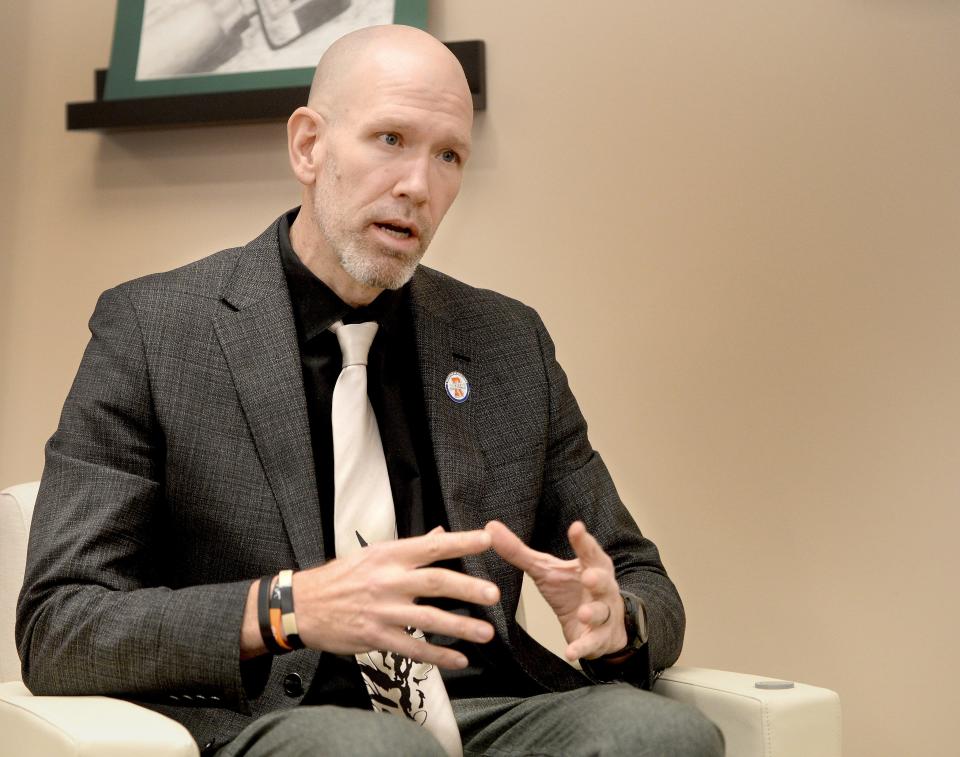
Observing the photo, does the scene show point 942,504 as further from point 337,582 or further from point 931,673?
point 337,582

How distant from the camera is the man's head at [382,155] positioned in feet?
6.45

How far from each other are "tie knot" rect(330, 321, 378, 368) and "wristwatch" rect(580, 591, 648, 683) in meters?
0.60

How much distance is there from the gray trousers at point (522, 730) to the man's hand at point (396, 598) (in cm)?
10

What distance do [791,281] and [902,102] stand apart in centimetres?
50

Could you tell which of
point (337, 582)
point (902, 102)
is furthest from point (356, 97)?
point (902, 102)

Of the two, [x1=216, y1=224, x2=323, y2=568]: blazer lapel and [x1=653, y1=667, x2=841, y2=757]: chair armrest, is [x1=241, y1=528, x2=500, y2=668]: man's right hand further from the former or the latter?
[x1=653, y1=667, x2=841, y2=757]: chair armrest

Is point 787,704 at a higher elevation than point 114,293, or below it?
below

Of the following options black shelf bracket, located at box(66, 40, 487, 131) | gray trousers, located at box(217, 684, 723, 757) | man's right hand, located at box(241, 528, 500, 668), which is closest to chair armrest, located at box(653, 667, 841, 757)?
gray trousers, located at box(217, 684, 723, 757)

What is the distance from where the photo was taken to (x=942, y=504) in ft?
8.90

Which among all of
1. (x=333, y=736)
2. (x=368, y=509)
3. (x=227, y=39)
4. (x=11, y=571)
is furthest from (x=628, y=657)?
(x=227, y=39)

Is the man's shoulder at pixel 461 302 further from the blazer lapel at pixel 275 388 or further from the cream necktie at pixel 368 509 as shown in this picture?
the blazer lapel at pixel 275 388

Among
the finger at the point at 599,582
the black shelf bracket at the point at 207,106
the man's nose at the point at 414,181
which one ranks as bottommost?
the finger at the point at 599,582

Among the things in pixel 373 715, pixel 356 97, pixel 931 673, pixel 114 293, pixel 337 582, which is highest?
pixel 356 97

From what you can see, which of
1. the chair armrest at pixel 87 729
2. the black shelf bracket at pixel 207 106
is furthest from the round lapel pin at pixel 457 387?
the black shelf bracket at pixel 207 106
